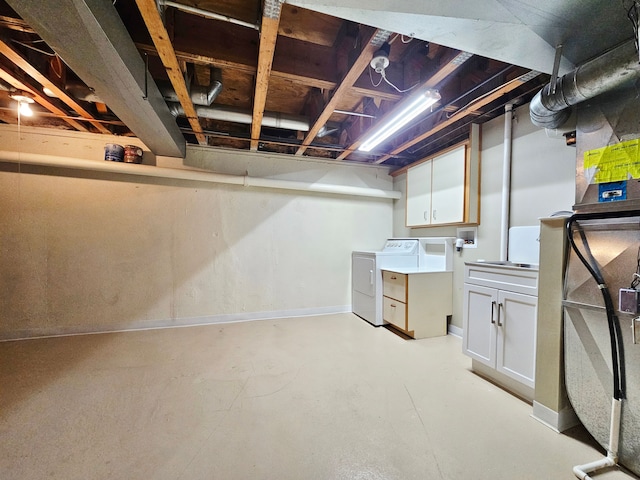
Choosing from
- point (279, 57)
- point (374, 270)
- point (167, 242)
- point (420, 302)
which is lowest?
Result: point (420, 302)

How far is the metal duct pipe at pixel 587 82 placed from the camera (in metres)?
1.26

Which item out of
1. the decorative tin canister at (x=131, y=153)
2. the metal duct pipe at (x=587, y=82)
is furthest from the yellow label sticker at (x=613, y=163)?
the decorative tin canister at (x=131, y=153)

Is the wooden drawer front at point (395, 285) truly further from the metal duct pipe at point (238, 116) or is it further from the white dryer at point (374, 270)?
the metal duct pipe at point (238, 116)

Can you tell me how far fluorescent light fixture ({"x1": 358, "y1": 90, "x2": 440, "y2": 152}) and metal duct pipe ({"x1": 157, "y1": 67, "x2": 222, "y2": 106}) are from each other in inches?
63.8

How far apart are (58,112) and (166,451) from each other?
11.2 feet

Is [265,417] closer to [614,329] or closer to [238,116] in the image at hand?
[614,329]

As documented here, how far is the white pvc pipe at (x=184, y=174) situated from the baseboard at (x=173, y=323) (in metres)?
1.90

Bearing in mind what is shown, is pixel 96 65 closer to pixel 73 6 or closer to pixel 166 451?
pixel 73 6

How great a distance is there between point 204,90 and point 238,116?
398mm

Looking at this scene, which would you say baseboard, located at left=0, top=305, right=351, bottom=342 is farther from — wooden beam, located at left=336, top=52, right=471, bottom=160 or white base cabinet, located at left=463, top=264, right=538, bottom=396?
wooden beam, located at left=336, top=52, right=471, bottom=160

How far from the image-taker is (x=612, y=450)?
1.33 meters

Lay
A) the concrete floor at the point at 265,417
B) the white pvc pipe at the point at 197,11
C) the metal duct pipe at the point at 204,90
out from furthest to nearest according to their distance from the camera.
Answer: the metal duct pipe at the point at 204,90 < the white pvc pipe at the point at 197,11 < the concrete floor at the point at 265,417

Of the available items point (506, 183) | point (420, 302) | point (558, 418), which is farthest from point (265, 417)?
point (506, 183)

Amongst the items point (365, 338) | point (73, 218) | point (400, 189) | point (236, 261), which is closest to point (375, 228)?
point (400, 189)
